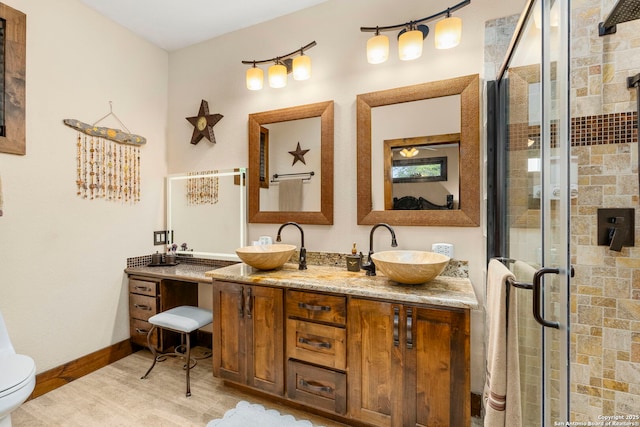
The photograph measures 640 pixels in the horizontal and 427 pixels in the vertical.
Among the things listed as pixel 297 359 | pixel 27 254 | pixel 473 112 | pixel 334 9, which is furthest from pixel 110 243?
pixel 473 112

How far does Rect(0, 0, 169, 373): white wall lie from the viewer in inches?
77.1

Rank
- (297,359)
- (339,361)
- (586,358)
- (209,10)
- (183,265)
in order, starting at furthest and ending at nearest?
1. (183,265)
2. (209,10)
3. (297,359)
4. (339,361)
5. (586,358)

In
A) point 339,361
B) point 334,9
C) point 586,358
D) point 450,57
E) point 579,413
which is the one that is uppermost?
point 334,9

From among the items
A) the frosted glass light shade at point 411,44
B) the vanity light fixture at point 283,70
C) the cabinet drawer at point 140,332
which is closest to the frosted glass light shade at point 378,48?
the frosted glass light shade at point 411,44

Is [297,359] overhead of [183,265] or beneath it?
beneath

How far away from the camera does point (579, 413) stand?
137 cm

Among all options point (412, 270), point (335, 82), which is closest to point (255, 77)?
point (335, 82)

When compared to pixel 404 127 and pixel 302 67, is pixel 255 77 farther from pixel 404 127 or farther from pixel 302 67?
pixel 404 127

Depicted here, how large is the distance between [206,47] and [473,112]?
254 cm

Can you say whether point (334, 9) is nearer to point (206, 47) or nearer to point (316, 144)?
point (316, 144)

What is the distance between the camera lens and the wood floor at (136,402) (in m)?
1.78

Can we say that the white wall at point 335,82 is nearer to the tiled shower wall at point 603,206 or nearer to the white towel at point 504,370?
the tiled shower wall at point 603,206

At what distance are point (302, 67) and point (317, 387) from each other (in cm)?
220

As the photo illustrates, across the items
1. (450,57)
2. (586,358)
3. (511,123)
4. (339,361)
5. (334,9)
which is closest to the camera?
(586,358)
